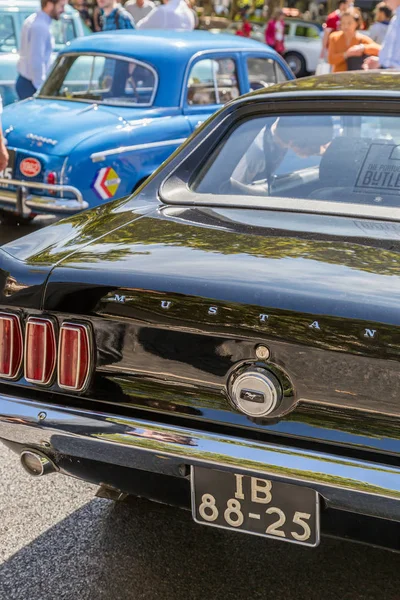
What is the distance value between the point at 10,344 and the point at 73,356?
0.74ft

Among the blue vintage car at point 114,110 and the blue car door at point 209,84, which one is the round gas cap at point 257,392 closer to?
the blue vintage car at point 114,110

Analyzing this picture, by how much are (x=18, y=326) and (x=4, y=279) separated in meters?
0.16

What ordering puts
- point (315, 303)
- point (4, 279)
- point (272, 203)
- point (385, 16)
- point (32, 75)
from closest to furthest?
point (315, 303)
point (4, 279)
point (272, 203)
point (32, 75)
point (385, 16)

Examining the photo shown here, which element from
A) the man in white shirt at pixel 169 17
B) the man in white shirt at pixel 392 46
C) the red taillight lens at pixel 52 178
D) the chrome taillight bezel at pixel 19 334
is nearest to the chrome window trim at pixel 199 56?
the man in white shirt at pixel 392 46

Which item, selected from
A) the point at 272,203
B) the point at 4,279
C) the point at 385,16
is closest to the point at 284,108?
the point at 272,203

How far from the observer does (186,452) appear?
2.42m

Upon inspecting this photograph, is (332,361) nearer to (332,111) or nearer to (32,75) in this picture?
(332,111)

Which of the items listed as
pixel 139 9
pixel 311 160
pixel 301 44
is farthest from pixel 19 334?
pixel 301 44

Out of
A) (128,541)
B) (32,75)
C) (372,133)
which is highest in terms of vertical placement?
(372,133)

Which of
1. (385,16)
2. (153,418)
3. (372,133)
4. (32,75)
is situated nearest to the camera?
(153,418)

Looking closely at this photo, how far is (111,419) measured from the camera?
2547 millimetres

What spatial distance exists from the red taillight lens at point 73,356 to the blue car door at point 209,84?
5.01 metres

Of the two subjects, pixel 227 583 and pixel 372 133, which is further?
pixel 372 133

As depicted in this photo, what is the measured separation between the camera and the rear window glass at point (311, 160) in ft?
10.4
